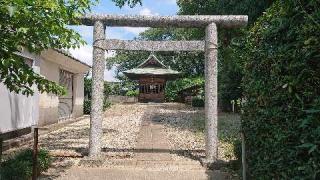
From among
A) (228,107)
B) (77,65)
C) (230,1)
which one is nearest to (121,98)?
(228,107)

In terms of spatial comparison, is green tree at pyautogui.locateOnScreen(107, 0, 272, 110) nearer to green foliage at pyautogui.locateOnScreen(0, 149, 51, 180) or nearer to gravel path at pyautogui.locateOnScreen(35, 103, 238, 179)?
gravel path at pyautogui.locateOnScreen(35, 103, 238, 179)

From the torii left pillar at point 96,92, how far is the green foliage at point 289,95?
477 centimetres

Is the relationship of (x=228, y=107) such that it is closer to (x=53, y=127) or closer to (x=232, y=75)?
(x=232, y=75)

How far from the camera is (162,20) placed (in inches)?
372

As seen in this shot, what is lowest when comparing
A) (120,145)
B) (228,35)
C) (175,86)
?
(120,145)

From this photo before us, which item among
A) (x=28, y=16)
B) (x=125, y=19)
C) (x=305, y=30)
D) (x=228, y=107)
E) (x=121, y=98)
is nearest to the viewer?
(x=305, y=30)

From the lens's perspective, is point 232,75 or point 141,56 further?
point 141,56

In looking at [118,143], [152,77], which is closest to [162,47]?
[118,143]

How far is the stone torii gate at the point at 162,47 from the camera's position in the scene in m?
9.39

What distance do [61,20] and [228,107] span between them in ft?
78.0

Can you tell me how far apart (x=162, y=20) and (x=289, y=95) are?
5.98 meters

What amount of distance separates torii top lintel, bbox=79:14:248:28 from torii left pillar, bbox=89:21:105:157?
18 centimetres

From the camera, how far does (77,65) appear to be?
70.4 feet

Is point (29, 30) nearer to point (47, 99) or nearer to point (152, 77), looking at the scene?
point (47, 99)
